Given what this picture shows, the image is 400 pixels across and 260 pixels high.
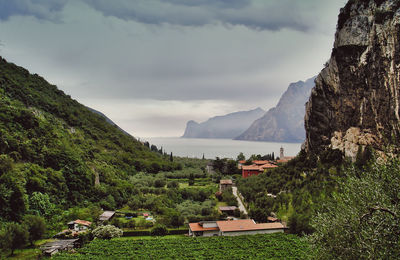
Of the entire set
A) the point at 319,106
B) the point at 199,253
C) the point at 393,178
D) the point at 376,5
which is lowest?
the point at 199,253

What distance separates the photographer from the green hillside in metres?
29.9

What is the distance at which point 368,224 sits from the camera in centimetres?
999

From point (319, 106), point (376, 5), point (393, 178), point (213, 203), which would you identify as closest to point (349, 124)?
point (319, 106)

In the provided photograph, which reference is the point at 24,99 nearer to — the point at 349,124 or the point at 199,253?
the point at 199,253

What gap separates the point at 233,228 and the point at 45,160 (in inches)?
1064

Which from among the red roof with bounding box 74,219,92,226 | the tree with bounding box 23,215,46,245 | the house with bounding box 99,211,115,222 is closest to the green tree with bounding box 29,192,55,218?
the red roof with bounding box 74,219,92,226

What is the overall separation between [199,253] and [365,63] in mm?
28082

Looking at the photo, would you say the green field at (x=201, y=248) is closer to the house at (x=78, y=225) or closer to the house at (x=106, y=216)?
the house at (x=78, y=225)

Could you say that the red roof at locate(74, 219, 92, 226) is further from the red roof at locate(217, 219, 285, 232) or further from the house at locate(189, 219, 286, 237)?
the red roof at locate(217, 219, 285, 232)

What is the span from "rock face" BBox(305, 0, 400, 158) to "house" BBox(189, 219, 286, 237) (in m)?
13.9

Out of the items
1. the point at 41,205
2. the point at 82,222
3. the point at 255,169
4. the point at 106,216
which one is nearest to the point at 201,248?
the point at 82,222

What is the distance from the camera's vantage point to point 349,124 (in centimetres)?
3669

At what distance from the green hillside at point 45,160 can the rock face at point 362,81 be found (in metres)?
34.1

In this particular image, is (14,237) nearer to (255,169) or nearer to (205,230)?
(205,230)
